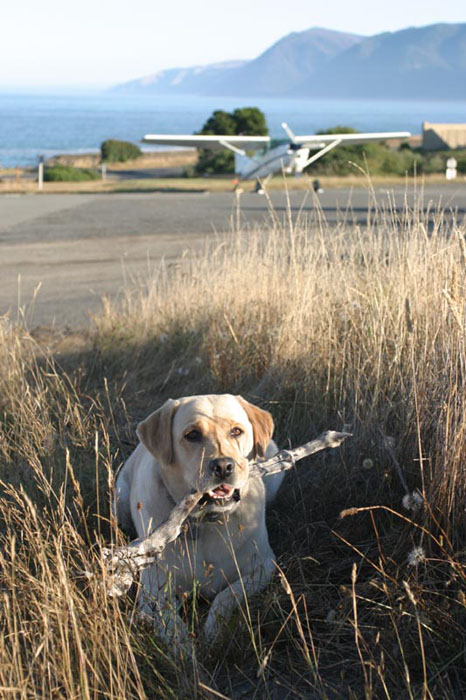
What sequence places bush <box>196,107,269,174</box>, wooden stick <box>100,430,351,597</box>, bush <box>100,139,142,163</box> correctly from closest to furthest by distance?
wooden stick <box>100,430,351,597</box>
bush <box>196,107,269,174</box>
bush <box>100,139,142,163</box>

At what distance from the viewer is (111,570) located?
2732mm

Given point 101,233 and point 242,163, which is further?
point 242,163

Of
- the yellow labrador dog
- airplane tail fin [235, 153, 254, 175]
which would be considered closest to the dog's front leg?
the yellow labrador dog

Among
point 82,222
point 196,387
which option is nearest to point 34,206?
point 82,222

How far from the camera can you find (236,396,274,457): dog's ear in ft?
11.6

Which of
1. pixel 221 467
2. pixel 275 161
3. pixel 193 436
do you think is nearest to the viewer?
pixel 221 467

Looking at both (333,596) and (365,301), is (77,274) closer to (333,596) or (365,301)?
(365,301)

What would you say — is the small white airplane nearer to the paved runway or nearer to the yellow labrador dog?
the paved runway

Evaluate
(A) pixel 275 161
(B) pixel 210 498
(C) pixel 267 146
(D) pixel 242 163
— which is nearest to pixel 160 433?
(B) pixel 210 498

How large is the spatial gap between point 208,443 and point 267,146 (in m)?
35.0

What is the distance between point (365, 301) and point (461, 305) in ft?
4.60

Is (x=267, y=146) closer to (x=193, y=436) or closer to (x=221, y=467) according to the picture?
(x=193, y=436)

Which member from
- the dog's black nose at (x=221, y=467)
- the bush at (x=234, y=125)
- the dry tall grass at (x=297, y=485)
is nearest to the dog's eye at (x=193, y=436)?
the dog's black nose at (x=221, y=467)

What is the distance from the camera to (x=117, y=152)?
61156mm
